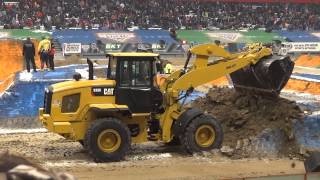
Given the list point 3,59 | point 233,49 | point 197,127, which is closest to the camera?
point 197,127

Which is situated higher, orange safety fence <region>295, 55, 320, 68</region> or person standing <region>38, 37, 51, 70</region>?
person standing <region>38, 37, 51, 70</region>

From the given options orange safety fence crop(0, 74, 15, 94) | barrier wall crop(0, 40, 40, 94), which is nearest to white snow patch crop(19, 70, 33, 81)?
orange safety fence crop(0, 74, 15, 94)

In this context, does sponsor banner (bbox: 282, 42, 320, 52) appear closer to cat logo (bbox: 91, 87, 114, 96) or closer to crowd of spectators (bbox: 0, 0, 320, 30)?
→ crowd of spectators (bbox: 0, 0, 320, 30)

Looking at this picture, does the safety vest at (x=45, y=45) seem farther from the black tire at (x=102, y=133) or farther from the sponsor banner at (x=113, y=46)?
the sponsor banner at (x=113, y=46)

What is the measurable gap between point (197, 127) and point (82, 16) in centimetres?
3586

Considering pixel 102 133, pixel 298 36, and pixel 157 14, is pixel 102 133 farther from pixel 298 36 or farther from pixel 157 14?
pixel 157 14

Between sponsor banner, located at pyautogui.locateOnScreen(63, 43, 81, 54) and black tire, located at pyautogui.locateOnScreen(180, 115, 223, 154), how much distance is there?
2476 centimetres

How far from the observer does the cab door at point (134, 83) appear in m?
11.0

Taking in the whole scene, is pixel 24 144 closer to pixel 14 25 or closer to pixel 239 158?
pixel 239 158

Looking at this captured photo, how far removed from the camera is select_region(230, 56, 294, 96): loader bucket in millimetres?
11586

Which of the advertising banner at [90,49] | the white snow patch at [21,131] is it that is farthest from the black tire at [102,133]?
the advertising banner at [90,49]

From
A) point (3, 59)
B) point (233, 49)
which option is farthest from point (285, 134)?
point (233, 49)

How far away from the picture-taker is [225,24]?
162 feet

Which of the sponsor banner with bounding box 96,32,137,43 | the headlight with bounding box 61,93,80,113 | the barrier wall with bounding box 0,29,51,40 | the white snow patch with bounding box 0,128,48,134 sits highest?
the headlight with bounding box 61,93,80,113
